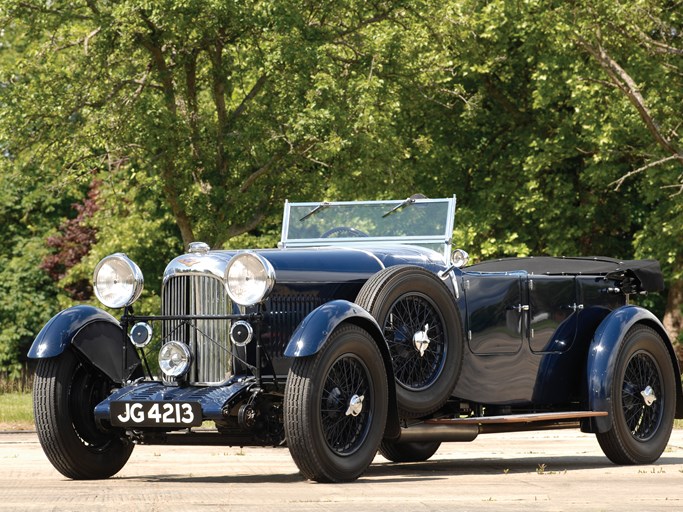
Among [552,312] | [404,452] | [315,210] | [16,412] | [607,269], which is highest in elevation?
[315,210]

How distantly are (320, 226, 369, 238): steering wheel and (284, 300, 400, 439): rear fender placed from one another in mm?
1984

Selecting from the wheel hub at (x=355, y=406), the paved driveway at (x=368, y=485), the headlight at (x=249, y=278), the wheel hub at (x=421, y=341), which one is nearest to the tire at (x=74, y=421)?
the paved driveway at (x=368, y=485)

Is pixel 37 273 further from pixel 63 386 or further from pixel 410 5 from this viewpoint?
pixel 63 386

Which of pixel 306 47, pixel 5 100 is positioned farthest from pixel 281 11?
pixel 5 100

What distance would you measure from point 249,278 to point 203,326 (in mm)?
659

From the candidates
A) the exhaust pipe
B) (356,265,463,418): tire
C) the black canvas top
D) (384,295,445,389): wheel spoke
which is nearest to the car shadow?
A: the exhaust pipe

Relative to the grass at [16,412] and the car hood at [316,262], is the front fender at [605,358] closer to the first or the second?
the car hood at [316,262]

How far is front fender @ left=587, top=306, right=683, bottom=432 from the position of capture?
1034 cm

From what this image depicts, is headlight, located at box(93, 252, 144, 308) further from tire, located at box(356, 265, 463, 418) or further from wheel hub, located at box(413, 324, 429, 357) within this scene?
wheel hub, located at box(413, 324, 429, 357)

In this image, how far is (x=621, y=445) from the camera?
34.1ft

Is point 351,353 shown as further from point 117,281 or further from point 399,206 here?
point 399,206

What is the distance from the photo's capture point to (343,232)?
10.7m

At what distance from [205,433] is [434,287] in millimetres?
1872

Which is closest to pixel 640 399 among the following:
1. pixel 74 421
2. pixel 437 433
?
pixel 437 433
